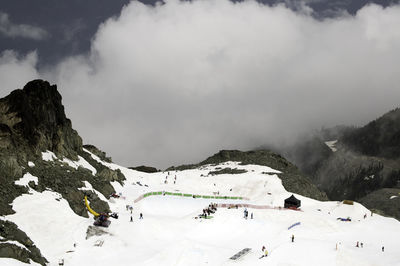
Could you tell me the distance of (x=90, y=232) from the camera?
43188 millimetres

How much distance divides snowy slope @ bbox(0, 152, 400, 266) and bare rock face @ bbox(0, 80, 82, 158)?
35.8 ft

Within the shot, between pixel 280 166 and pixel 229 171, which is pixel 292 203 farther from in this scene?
pixel 280 166

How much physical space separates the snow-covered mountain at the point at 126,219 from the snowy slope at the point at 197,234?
0.14 meters

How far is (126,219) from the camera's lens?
50.6 meters

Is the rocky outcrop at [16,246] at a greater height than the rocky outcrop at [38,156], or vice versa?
the rocky outcrop at [38,156]

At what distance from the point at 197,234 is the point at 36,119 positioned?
35629mm

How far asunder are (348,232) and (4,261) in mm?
51891

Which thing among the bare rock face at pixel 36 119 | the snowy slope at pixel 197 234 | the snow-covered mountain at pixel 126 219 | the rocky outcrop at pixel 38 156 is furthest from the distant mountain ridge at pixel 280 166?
the bare rock face at pixel 36 119

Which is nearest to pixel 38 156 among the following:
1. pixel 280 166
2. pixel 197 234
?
pixel 197 234

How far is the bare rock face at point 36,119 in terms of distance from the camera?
2279 inches

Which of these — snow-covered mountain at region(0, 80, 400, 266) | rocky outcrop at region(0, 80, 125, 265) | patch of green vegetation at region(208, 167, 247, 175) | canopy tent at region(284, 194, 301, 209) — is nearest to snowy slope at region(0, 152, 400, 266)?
snow-covered mountain at region(0, 80, 400, 266)

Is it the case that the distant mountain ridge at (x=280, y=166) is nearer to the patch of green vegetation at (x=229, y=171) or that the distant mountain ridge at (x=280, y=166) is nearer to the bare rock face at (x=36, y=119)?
the patch of green vegetation at (x=229, y=171)

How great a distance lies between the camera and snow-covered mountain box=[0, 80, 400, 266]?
3966 centimetres

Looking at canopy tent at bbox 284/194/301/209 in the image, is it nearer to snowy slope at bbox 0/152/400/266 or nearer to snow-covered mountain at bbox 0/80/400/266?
snowy slope at bbox 0/152/400/266
